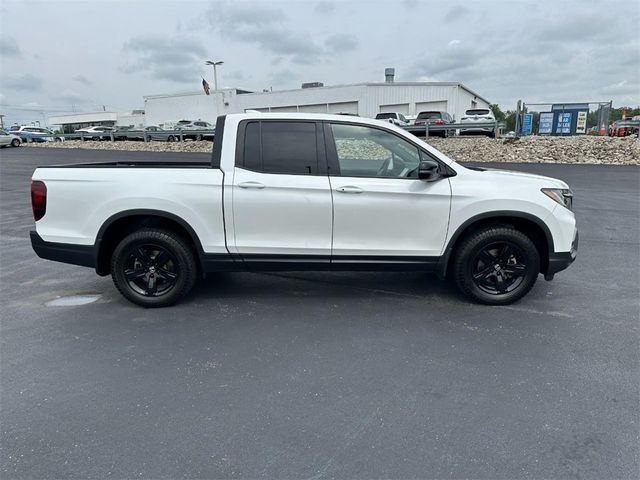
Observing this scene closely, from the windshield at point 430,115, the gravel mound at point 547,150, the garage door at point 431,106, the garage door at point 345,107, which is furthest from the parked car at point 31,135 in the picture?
the gravel mound at point 547,150

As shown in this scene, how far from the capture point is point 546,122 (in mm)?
21453

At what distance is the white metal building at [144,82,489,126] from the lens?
124 ft

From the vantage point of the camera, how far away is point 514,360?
3.26 meters

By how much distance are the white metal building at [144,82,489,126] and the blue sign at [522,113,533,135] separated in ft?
53.6

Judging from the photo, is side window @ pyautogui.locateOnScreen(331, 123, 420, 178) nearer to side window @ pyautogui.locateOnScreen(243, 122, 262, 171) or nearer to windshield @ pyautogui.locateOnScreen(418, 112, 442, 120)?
side window @ pyautogui.locateOnScreen(243, 122, 262, 171)

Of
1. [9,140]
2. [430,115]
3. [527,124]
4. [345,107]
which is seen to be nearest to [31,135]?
[9,140]

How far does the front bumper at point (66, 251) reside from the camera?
160 inches

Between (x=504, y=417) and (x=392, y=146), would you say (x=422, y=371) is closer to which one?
(x=504, y=417)

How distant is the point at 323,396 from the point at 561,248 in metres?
2.81

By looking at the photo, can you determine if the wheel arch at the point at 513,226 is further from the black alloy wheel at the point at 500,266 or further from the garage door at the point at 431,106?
the garage door at the point at 431,106

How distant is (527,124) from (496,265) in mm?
20710

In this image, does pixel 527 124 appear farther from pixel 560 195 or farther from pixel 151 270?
pixel 151 270

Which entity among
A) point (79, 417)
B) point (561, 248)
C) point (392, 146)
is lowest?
point (79, 417)

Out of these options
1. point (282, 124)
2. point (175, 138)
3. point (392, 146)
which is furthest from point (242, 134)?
point (175, 138)
